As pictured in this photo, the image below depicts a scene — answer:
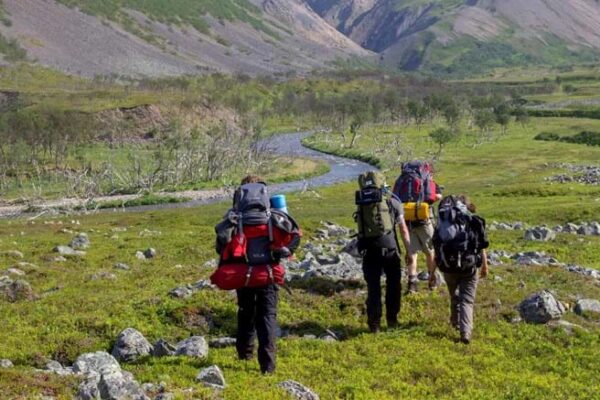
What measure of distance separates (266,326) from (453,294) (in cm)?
532

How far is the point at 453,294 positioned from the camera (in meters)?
16.2

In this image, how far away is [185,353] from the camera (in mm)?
15117

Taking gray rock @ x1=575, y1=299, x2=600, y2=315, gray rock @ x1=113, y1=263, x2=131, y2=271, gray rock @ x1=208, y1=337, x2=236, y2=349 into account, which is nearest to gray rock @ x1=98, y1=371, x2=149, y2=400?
gray rock @ x1=208, y1=337, x2=236, y2=349

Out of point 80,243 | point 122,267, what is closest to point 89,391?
point 122,267

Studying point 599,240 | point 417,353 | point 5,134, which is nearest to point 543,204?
point 599,240

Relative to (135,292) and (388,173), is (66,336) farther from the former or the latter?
(388,173)

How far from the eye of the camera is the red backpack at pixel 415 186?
18750mm

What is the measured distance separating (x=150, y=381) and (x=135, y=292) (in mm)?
10742

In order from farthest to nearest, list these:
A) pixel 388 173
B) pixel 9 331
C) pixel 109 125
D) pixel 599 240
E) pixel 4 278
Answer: pixel 109 125 → pixel 388 173 → pixel 599 240 → pixel 4 278 → pixel 9 331

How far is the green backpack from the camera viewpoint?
1579cm

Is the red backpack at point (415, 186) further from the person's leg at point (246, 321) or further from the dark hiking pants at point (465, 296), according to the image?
the person's leg at point (246, 321)

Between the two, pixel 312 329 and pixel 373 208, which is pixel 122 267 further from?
pixel 373 208

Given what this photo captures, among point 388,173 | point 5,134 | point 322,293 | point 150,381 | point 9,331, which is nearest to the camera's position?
point 150,381

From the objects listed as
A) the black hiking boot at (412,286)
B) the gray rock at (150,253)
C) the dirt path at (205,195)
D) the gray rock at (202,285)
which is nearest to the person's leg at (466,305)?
the black hiking boot at (412,286)
